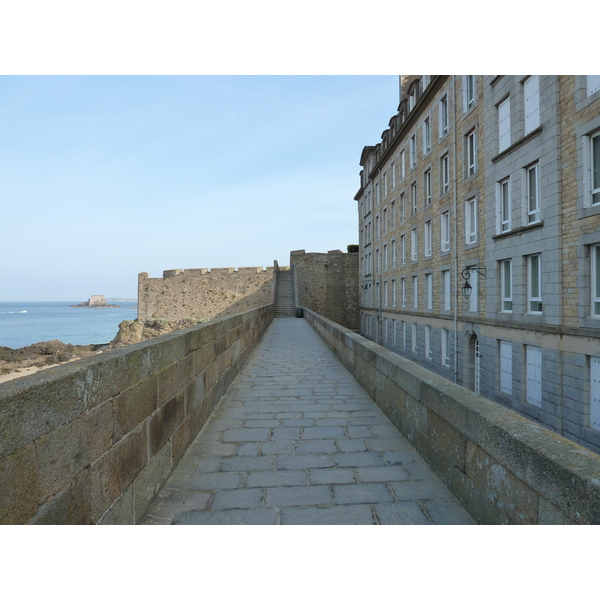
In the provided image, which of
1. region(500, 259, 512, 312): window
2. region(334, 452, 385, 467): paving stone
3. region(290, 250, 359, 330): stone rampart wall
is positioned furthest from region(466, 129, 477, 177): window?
region(290, 250, 359, 330): stone rampart wall

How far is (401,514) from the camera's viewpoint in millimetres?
2928

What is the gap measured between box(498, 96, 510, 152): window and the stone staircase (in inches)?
691

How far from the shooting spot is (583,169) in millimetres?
10875

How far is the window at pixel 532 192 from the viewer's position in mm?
12860

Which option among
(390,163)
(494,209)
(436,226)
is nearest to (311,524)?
(494,209)

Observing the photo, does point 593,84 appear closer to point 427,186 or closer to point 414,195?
point 427,186

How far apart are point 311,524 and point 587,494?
164cm

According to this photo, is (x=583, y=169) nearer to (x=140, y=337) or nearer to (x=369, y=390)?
(x=369, y=390)

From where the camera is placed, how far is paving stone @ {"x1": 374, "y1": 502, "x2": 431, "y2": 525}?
2.83m

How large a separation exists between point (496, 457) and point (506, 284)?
1391cm

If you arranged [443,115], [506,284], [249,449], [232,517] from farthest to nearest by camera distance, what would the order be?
1. [443,115]
2. [506,284]
3. [249,449]
4. [232,517]

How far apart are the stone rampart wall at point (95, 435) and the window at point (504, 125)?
14.3 meters

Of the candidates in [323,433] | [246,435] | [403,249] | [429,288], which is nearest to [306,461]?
[323,433]

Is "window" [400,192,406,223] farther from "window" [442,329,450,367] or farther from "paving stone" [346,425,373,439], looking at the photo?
"paving stone" [346,425,373,439]
